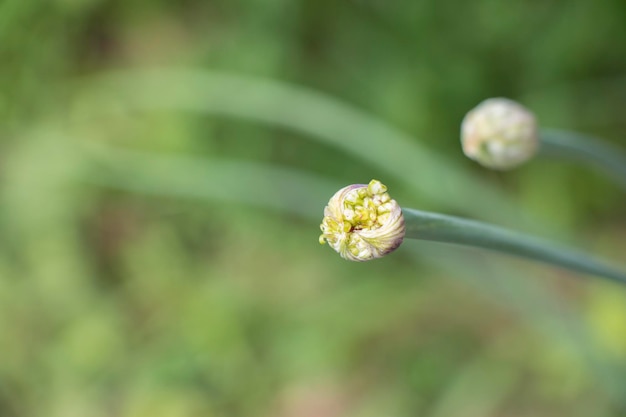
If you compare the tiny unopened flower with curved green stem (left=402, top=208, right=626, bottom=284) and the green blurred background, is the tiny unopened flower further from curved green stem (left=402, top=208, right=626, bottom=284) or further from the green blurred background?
the green blurred background

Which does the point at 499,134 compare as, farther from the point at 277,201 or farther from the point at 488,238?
the point at 277,201

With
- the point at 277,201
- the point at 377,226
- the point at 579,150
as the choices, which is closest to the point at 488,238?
the point at 377,226

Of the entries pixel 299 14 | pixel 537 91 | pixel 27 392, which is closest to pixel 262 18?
pixel 299 14

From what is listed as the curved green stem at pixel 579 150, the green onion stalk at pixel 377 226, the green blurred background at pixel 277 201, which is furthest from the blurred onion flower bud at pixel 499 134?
the green blurred background at pixel 277 201

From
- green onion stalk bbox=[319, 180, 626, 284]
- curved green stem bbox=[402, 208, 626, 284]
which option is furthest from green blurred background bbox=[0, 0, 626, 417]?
green onion stalk bbox=[319, 180, 626, 284]

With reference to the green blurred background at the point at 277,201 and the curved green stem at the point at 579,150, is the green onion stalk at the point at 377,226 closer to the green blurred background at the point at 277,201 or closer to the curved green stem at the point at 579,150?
the curved green stem at the point at 579,150

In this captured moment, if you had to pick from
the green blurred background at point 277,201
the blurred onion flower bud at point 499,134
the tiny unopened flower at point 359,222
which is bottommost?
the tiny unopened flower at point 359,222

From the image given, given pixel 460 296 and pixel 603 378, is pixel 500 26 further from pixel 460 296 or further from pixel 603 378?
pixel 603 378
